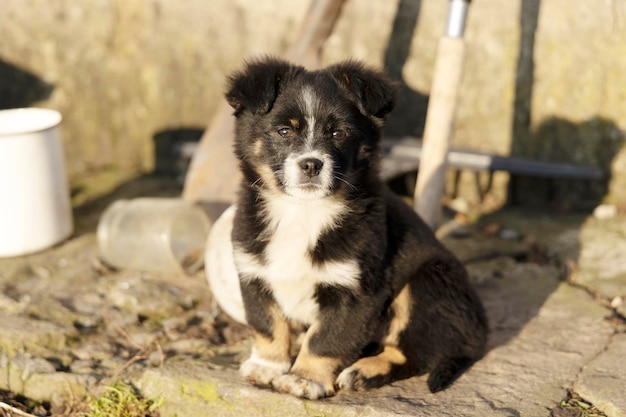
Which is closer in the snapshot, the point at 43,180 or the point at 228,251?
the point at 228,251

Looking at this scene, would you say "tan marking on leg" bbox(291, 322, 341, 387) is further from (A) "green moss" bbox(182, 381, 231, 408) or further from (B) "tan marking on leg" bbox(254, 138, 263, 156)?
(B) "tan marking on leg" bbox(254, 138, 263, 156)

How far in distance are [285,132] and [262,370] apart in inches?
41.7

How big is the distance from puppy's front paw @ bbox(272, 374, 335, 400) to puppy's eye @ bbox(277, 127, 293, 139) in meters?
1.02

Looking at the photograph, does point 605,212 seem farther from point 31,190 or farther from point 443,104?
point 31,190

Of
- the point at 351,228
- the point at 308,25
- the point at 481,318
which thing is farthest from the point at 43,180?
the point at 481,318

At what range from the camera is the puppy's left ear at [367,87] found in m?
3.35

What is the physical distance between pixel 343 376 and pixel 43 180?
276 cm

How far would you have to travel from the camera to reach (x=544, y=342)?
403 cm

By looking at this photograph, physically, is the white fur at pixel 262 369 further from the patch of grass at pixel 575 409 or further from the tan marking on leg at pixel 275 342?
the patch of grass at pixel 575 409

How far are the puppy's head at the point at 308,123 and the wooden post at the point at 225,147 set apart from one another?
1.77m

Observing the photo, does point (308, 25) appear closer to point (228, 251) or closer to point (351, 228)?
point (228, 251)

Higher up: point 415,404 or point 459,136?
point 459,136

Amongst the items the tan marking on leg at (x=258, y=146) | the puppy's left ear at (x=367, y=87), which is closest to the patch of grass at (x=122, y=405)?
the tan marking on leg at (x=258, y=146)

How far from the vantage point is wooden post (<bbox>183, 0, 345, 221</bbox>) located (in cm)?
537
